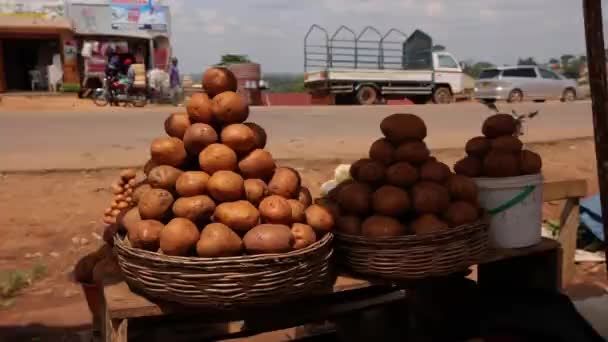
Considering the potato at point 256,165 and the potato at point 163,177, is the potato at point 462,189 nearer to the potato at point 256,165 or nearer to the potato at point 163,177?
the potato at point 256,165

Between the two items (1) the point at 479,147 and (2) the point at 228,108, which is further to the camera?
(1) the point at 479,147

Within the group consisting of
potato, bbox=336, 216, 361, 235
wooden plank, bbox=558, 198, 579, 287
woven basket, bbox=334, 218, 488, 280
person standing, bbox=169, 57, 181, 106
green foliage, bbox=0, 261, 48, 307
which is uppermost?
person standing, bbox=169, 57, 181, 106

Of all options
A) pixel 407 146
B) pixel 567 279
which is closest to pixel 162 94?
pixel 567 279

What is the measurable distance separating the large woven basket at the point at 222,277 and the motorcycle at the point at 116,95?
16193mm

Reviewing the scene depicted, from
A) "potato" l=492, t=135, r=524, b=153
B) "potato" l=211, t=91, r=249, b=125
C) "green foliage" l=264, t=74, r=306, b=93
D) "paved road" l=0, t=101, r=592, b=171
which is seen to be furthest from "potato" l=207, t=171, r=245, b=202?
"green foliage" l=264, t=74, r=306, b=93

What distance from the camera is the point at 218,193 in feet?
6.19

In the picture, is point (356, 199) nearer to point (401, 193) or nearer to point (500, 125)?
point (401, 193)

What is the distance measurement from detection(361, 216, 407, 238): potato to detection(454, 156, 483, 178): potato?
21.0 inches

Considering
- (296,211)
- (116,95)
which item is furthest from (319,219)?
(116,95)

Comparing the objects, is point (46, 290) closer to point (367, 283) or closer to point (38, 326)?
point (38, 326)

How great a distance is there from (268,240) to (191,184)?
0.35 m

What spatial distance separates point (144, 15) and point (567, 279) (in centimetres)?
2152

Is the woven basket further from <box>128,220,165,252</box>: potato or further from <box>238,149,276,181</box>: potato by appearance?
<box>128,220,165,252</box>: potato

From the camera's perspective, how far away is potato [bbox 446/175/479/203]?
2.18m
